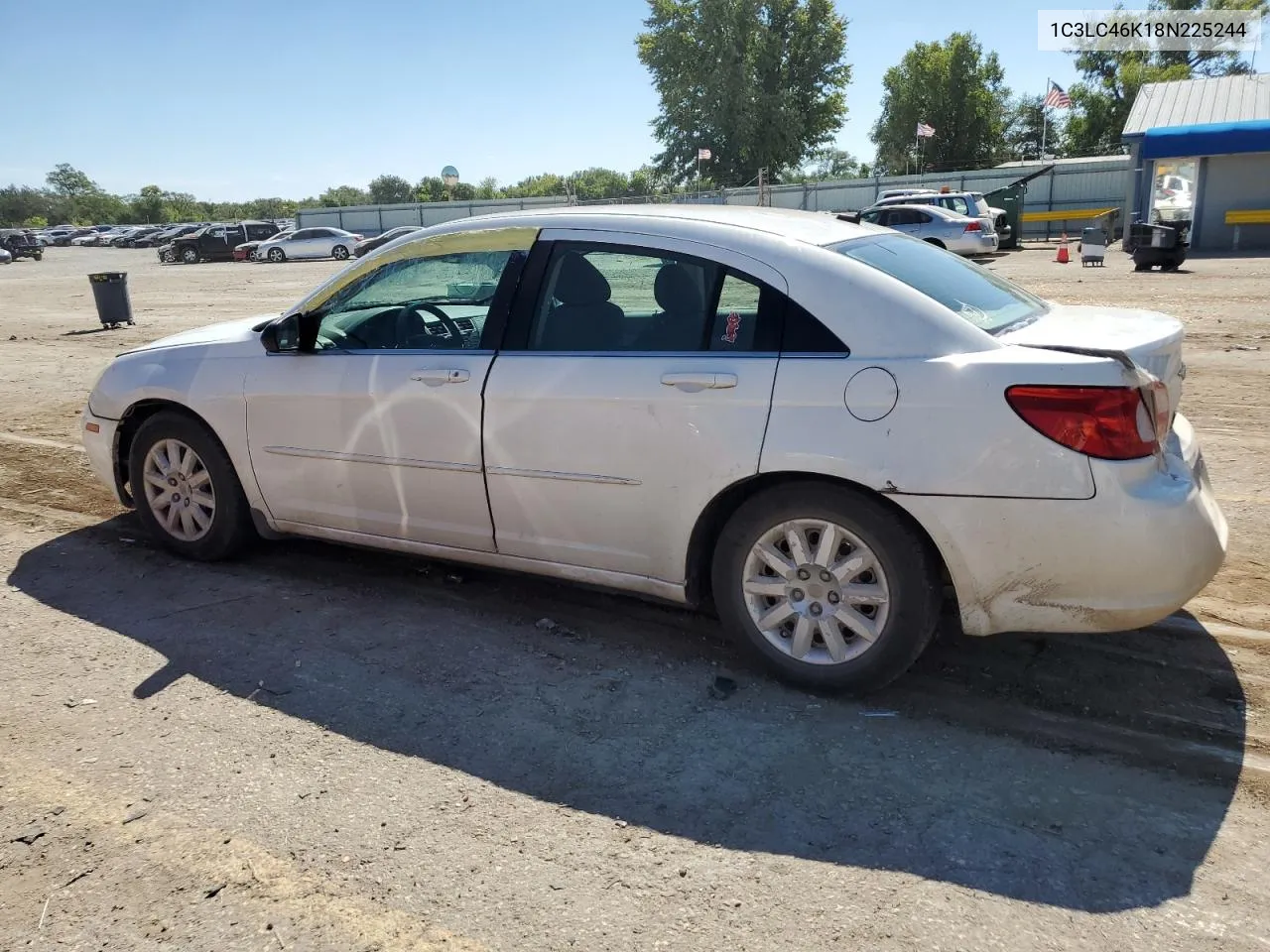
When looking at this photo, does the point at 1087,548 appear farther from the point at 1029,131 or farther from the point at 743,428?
the point at 1029,131

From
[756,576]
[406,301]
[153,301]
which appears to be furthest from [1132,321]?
[153,301]

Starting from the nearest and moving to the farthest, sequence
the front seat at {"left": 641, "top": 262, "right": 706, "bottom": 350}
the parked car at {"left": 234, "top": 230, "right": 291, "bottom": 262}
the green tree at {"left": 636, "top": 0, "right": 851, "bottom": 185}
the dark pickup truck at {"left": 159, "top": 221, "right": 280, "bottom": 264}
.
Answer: the front seat at {"left": 641, "top": 262, "right": 706, "bottom": 350}
the parked car at {"left": 234, "top": 230, "right": 291, "bottom": 262}
the dark pickup truck at {"left": 159, "top": 221, "right": 280, "bottom": 264}
the green tree at {"left": 636, "top": 0, "right": 851, "bottom": 185}

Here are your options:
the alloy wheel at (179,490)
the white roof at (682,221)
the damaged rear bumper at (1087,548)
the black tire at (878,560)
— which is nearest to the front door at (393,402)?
the white roof at (682,221)

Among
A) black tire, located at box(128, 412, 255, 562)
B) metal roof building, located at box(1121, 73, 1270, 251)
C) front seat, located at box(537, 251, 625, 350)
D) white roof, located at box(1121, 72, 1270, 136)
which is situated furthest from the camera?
white roof, located at box(1121, 72, 1270, 136)

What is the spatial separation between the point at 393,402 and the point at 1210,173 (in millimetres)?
30039

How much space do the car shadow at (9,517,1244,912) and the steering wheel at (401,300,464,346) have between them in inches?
48.0

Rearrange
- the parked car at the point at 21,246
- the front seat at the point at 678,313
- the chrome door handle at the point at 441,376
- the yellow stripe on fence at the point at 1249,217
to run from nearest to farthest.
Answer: the front seat at the point at 678,313
the chrome door handle at the point at 441,376
the yellow stripe on fence at the point at 1249,217
the parked car at the point at 21,246

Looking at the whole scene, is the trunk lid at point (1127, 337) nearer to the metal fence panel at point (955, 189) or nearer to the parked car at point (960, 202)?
the parked car at point (960, 202)

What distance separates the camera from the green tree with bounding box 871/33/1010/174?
66.8 meters

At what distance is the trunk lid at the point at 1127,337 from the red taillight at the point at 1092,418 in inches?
9.2

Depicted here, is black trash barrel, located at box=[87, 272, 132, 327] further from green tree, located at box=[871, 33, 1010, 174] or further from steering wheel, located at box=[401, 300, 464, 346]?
green tree, located at box=[871, 33, 1010, 174]

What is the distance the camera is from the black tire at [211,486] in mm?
4828

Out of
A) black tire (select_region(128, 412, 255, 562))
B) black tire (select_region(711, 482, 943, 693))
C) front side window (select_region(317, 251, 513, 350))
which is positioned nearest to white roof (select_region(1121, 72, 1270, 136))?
front side window (select_region(317, 251, 513, 350))

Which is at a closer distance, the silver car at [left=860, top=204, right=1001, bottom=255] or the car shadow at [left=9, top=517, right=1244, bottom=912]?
the car shadow at [left=9, top=517, right=1244, bottom=912]
